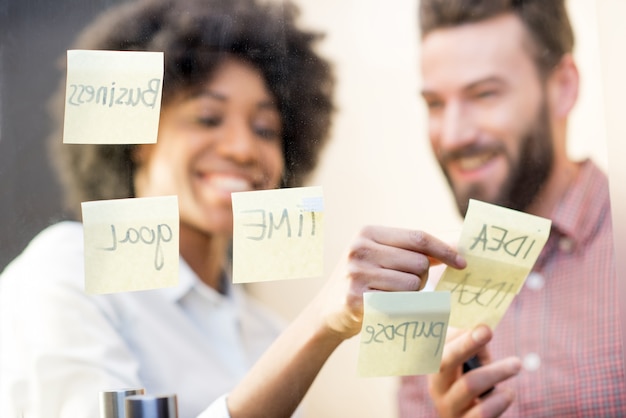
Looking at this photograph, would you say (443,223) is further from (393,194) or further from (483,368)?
(483,368)

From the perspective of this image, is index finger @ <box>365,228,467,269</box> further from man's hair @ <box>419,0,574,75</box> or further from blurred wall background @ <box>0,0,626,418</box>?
man's hair @ <box>419,0,574,75</box>

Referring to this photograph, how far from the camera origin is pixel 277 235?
3.33 feet

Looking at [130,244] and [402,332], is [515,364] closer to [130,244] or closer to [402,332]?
[402,332]

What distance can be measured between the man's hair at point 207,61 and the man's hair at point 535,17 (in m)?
0.18

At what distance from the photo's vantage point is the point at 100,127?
3.22ft

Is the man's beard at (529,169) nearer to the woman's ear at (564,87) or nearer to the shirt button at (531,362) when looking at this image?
the woman's ear at (564,87)

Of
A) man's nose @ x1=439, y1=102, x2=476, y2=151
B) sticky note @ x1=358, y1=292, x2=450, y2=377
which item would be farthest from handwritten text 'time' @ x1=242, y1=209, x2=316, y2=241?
man's nose @ x1=439, y1=102, x2=476, y2=151

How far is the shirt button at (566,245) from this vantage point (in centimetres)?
Result: 112

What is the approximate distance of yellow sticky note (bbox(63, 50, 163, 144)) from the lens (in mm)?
982

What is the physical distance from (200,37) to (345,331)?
388 millimetres

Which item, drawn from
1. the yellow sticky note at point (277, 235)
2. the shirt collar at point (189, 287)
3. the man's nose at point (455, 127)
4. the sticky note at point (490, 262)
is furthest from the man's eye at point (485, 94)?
the shirt collar at point (189, 287)

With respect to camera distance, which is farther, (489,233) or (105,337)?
(489,233)

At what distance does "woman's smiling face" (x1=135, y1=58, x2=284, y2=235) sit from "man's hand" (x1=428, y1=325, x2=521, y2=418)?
305 mm

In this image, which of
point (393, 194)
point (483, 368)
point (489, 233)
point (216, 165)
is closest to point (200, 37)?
point (216, 165)
